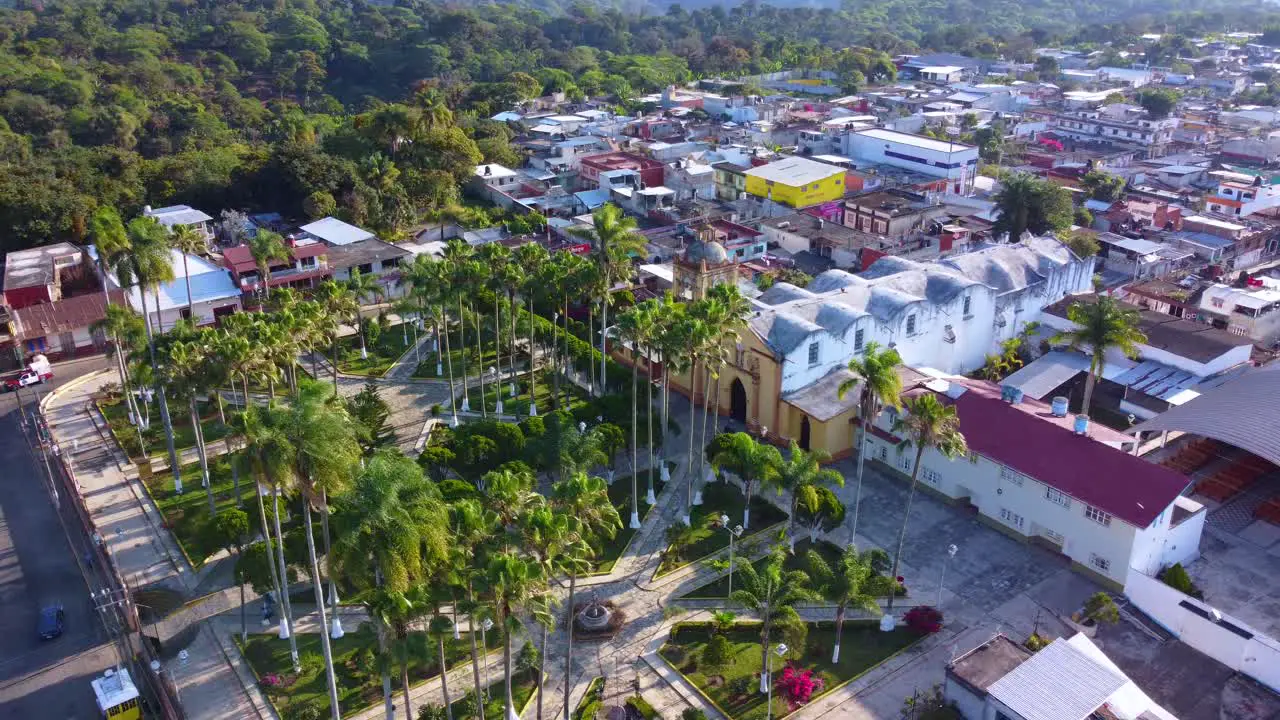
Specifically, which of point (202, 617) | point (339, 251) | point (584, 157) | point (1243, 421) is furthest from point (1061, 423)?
point (584, 157)

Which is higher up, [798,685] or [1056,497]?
[1056,497]

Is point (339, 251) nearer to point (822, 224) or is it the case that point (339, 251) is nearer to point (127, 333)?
point (127, 333)

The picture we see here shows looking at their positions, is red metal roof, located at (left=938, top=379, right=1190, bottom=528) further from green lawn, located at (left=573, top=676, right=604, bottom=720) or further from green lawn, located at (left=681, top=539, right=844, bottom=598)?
green lawn, located at (left=573, top=676, right=604, bottom=720)

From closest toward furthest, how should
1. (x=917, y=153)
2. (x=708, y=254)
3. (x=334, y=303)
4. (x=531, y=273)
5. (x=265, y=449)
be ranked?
(x=265, y=449)
(x=334, y=303)
(x=531, y=273)
(x=708, y=254)
(x=917, y=153)

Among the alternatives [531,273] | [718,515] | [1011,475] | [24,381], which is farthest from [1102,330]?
[24,381]

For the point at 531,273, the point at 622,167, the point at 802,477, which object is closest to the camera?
the point at 802,477

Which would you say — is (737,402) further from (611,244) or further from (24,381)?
(24,381)

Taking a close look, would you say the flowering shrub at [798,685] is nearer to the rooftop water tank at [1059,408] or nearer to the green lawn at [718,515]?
the green lawn at [718,515]
